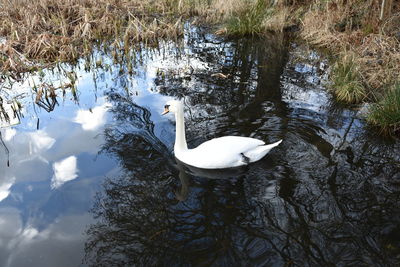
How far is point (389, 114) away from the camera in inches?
Answer: 201

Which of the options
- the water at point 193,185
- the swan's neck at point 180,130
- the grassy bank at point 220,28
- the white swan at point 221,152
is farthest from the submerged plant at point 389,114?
the swan's neck at point 180,130

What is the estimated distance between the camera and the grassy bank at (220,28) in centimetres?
723

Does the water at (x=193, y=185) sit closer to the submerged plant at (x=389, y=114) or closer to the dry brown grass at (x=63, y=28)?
the submerged plant at (x=389, y=114)

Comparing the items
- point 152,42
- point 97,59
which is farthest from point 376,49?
point 97,59

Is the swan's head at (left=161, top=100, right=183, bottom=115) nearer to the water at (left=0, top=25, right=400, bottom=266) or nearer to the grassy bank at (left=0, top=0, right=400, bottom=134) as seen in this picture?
the water at (left=0, top=25, right=400, bottom=266)

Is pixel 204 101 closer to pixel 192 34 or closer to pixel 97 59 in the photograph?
pixel 97 59

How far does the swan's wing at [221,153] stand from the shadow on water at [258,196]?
207 millimetres

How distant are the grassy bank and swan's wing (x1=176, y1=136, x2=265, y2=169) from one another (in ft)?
10.6

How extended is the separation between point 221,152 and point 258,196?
0.74 metres

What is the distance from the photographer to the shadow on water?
10.4 ft

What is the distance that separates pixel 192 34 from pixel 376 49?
6.60m

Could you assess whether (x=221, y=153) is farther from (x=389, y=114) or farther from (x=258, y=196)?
(x=389, y=114)

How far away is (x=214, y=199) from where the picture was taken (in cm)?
391

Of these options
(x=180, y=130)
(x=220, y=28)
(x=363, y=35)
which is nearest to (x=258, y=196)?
(x=180, y=130)
